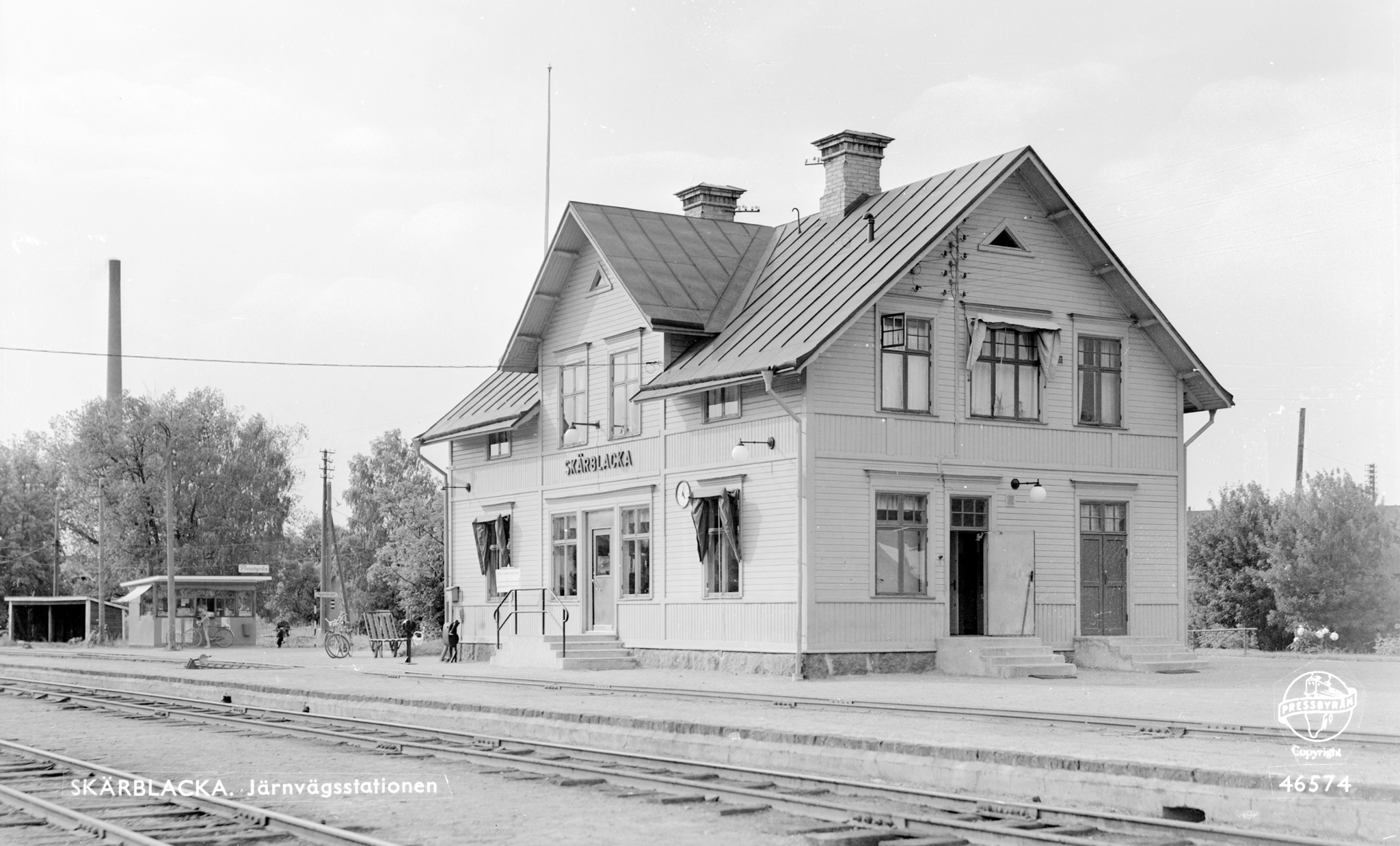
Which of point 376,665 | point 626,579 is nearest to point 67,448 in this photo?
point 376,665

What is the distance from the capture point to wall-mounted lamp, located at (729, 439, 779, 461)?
2492cm

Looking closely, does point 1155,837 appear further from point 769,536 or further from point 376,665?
point 376,665

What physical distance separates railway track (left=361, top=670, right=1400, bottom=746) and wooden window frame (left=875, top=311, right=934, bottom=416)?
6202mm

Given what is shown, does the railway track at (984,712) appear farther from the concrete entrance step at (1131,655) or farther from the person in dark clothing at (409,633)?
the person in dark clothing at (409,633)

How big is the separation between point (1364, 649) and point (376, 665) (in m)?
30.4

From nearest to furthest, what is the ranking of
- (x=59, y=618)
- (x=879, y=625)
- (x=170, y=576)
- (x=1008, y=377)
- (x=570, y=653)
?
1. (x=879, y=625)
2. (x=1008, y=377)
3. (x=570, y=653)
4. (x=170, y=576)
5. (x=59, y=618)

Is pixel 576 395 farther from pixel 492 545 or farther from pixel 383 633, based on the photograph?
pixel 383 633

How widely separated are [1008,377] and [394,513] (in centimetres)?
6686

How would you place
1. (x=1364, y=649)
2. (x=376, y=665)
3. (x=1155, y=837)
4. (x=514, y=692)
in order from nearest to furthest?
(x=1155, y=837) → (x=514, y=692) → (x=376, y=665) → (x=1364, y=649)

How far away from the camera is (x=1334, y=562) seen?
1989 inches

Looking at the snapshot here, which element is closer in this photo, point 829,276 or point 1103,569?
point 829,276

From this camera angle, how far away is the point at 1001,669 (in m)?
24.2

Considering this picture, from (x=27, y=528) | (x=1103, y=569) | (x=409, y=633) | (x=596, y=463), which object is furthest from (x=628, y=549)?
(x=27, y=528)

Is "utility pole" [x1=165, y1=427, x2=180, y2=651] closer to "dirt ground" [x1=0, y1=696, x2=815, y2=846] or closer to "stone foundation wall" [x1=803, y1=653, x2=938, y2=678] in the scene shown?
"stone foundation wall" [x1=803, y1=653, x2=938, y2=678]
